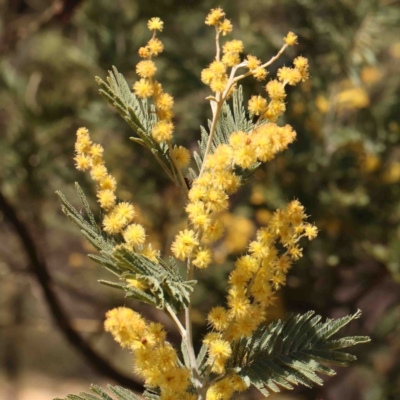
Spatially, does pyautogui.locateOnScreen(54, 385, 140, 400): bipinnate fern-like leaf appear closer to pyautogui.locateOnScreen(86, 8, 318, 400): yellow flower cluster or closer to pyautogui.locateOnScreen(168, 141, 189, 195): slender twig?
pyautogui.locateOnScreen(86, 8, 318, 400): yellow flower cluster

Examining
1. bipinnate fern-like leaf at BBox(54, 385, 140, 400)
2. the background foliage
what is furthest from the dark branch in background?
bipinnate fern-like leaf at BBox(54, 385, 140, 400)

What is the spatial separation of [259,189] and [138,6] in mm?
455

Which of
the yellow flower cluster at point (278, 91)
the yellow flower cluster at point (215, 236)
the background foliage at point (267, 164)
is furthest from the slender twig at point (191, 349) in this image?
the background foliage at point (267, 164)

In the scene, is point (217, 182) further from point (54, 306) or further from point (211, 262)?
point (54, 306)

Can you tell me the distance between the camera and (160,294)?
0.32m

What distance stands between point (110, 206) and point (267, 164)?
0.62 meters

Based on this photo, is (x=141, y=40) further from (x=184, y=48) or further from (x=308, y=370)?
(x=308, y=370)

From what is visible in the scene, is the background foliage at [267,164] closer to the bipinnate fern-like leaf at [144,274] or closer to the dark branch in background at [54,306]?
the dark branch in background at [54,306]

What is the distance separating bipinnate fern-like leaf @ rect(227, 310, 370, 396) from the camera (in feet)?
1.14

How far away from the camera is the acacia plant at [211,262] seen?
1.07ft

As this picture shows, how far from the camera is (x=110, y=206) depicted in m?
0.35

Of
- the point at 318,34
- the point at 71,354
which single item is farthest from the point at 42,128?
the point at 71,354

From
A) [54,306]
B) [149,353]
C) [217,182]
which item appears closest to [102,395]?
[149,353]

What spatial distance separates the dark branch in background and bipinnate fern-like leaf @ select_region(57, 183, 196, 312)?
0.51 metres
